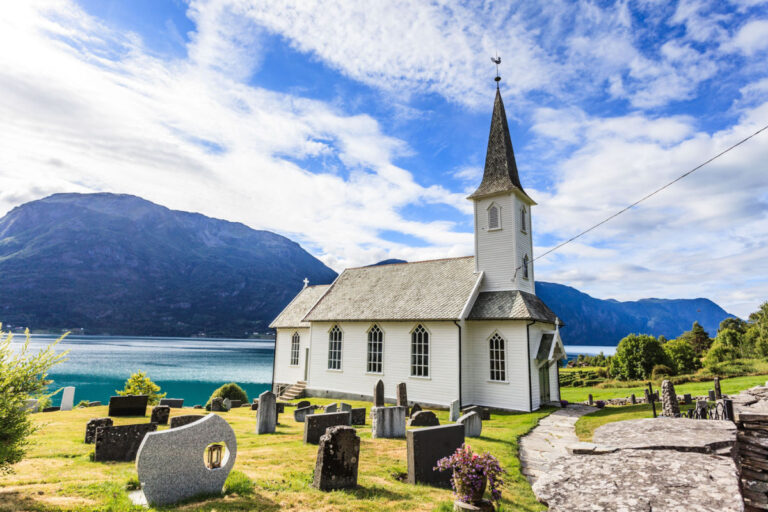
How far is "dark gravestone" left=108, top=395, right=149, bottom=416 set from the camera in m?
15.7

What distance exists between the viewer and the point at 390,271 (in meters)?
29.0

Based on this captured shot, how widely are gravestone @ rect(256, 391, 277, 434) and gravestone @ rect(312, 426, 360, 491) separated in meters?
6.66

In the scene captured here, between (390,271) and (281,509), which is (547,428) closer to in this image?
(281,509)

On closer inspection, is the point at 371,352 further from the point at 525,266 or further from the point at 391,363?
the point at 525,266

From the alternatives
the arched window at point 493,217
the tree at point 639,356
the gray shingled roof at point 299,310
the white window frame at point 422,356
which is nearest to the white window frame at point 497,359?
the white window frame at point 422,356

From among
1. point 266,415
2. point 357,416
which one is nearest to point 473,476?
point 266,415

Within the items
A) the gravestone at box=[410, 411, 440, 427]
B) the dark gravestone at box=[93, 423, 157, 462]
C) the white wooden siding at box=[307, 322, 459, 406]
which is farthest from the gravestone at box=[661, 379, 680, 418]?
the dark gravestone at box=[93, 423, 157, 462]

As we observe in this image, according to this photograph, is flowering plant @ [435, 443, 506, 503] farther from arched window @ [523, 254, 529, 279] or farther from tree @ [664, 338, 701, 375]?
tree @ [664, 338, 701, 375]

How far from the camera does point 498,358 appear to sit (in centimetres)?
2161

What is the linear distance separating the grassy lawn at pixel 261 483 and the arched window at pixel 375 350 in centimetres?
1230

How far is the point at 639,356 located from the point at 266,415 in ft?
146

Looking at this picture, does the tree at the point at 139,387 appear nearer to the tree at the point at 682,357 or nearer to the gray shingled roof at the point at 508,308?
the gray shingled roof at the point at 508,308

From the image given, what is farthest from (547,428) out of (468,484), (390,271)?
(390,271)

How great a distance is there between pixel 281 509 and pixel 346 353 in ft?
65.4
